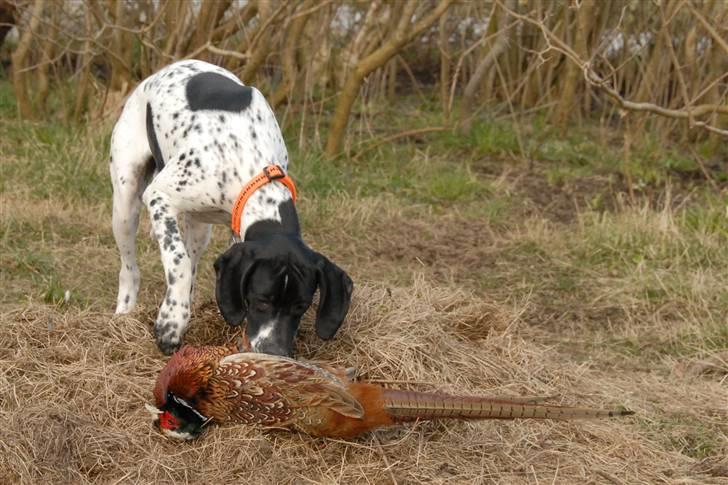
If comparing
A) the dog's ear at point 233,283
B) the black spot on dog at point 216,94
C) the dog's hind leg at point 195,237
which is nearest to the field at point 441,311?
the dog's hind leg at point 195,237

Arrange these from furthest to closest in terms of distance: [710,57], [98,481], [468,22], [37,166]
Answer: [468,22], [710,57], [37,166], [98,481]

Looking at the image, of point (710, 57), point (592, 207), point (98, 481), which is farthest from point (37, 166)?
point (710, 57)

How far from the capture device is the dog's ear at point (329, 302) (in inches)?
169

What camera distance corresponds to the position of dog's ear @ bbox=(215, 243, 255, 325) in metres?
4.24

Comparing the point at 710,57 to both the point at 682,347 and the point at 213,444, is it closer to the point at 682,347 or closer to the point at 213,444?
the point at 682,347

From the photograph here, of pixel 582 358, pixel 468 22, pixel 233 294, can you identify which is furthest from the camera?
pixel 468 22

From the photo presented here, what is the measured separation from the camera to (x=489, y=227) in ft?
25.1

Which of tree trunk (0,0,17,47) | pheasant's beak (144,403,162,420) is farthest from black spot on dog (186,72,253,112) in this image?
tree trunk (0,0,17,47)

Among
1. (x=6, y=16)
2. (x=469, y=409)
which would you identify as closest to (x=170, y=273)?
(x=469, y=409)

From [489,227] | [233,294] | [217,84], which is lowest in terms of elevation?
[489,227]

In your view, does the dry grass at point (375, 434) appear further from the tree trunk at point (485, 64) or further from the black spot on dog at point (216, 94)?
the tree trunk at point (485, 64)

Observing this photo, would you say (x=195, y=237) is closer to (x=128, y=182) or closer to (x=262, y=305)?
(x=128, y=182)

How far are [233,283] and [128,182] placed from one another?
1.45m

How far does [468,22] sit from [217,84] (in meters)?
5.54
